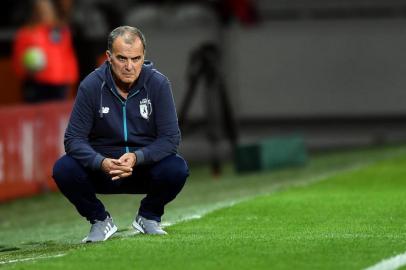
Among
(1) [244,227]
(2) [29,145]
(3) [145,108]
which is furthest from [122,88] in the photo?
(2) [29,145]

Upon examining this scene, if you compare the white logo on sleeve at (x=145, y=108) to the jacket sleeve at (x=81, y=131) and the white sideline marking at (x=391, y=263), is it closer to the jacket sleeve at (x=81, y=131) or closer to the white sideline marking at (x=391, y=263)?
the jacket sleeve at (x=81, y=131)

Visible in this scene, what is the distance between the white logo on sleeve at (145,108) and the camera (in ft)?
31.4

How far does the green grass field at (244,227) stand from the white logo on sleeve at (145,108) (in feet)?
2.50

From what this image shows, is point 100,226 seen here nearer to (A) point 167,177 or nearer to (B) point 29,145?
(A) point 167,177

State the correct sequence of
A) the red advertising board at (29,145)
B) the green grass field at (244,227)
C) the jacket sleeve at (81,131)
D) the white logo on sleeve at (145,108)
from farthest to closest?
the red advertising board at (29,145) < the white logo on sleeve at (145,108) < the jacket sleeve at (81,131) < the green grass field at (244,227)

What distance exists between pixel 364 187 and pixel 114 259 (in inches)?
213

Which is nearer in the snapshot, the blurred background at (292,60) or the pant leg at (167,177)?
the pant leg at (167,177)

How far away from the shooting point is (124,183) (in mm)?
9719

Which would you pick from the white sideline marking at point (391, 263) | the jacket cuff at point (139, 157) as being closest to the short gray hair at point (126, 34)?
the jacket cuff at point (139, 157)

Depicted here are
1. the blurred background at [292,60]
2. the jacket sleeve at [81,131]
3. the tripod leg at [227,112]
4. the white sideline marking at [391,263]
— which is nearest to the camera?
the white sideline marking at [391,263]

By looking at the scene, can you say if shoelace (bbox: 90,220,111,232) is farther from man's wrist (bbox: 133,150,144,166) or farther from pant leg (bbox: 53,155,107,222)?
man's wrist (bbox: 133,150,144,166)

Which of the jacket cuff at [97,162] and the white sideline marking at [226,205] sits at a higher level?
the jacket cuff at [97,162]

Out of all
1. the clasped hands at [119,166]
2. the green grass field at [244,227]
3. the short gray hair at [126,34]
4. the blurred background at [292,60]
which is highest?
the short gray hair at [126,34]

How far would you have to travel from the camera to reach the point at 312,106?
2272 cm
